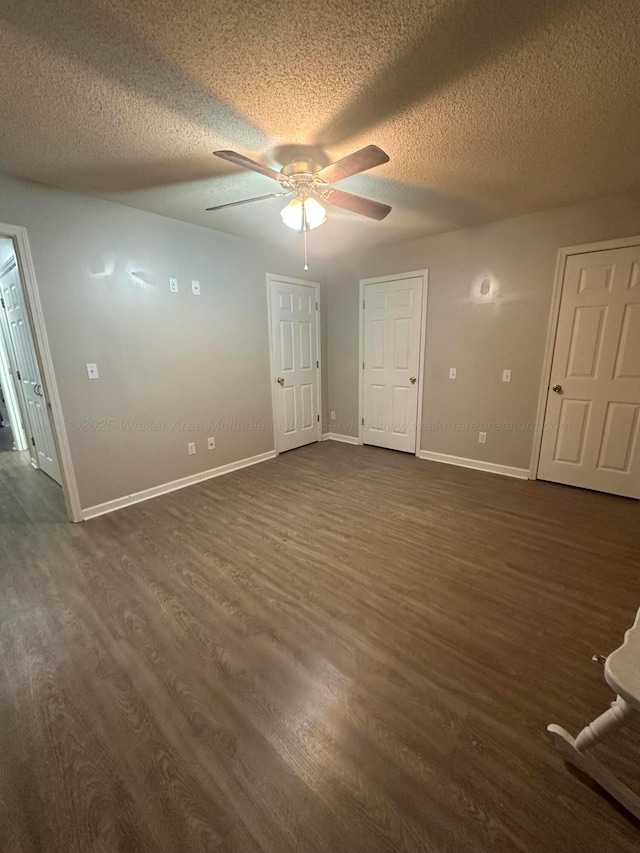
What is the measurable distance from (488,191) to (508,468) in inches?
96.3

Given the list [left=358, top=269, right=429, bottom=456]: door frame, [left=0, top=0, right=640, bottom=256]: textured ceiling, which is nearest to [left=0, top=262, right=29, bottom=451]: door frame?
[left=0, top=0, right=640, bottom=256]: textured ceiling

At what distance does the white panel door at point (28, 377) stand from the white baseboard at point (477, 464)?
375cm

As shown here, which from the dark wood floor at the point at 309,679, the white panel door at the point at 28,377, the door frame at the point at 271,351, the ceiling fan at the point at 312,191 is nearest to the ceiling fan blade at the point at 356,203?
the ceiling fan at the point at 312,191

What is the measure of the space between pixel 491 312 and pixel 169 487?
3.53 meters

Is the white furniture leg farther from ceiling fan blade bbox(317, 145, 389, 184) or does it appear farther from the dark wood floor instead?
ceiling fan blade bbox(317, 145, 389, 184)

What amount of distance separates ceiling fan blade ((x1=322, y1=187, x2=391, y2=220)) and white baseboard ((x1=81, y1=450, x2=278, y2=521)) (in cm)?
264

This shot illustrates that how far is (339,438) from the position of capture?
4.84m

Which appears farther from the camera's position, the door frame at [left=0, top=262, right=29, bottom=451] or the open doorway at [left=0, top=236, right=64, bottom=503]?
the door frame at [left=0, top=262, right=29, bottom=451]

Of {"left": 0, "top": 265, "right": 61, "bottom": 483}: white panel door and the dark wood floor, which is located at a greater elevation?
{"left": 0, "top": 265, "right": 61, "bottom": 483}: white panel door

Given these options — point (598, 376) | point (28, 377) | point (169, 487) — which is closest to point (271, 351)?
point (169, 487)

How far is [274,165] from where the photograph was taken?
2113 millimetres

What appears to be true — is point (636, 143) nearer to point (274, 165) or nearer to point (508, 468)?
point (274, 165)

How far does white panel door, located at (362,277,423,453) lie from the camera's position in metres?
3.83

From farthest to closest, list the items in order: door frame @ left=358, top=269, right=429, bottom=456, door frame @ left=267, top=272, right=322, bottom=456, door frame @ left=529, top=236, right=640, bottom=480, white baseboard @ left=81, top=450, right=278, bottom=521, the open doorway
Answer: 1. door frame @ left=267, top=272, right=322, bottom=456
2. door frame @ left=358, top=269, right=429, bottom=456
3. the open doorway
4. white baseboard @ left=81, top=450, right=278, bottom=521
5. door frame @ left=529, top=236, right=640, bottom=480
